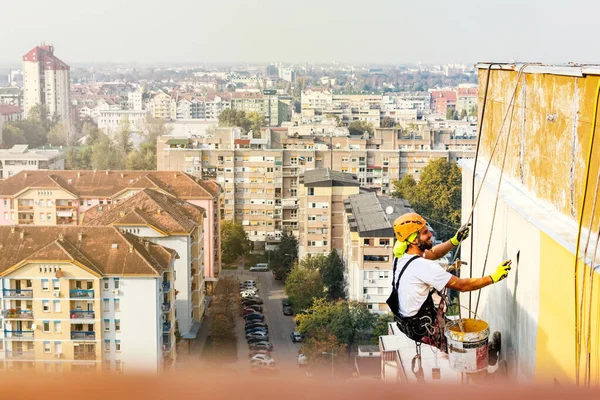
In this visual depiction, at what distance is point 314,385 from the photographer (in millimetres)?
374

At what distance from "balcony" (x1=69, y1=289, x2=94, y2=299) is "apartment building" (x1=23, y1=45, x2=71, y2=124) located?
28.5m

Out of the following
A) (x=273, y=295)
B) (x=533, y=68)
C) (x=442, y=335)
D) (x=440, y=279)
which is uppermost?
(x=533, y=68)

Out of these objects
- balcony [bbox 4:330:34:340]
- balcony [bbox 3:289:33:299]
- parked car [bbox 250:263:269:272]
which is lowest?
parked car [bbox 250:263:269:272]

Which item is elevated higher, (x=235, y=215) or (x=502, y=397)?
(x=502, y=397)

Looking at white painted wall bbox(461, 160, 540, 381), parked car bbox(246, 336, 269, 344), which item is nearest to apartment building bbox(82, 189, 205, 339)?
parked car bbox(246, 336, 269, 344)

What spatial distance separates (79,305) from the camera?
676cm

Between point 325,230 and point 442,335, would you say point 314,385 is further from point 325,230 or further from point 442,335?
point 325,230

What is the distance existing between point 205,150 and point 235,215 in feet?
3.78

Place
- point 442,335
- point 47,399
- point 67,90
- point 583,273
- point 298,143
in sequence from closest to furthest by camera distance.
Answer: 1. point 47,399
2. point 583,273
3. point 442,335
4. point 298,143
5. point 67,90

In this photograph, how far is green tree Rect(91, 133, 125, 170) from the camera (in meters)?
22.2

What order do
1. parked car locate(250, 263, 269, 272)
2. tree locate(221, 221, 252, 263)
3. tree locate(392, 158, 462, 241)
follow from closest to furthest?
parked car locate(250, 263, 269, 272)
tree locate(221, 221, 252, 263)
tree locate(392, 158, 462, 241)

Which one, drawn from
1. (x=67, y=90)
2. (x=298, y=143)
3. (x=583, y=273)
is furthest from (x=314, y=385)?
(x=67, y=90)

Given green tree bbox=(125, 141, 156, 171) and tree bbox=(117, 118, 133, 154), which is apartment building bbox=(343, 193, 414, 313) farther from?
tree bbox=(117, 118, 133, 154)

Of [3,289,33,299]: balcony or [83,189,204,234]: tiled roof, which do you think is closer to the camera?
[3,289,33,299]: balcony
